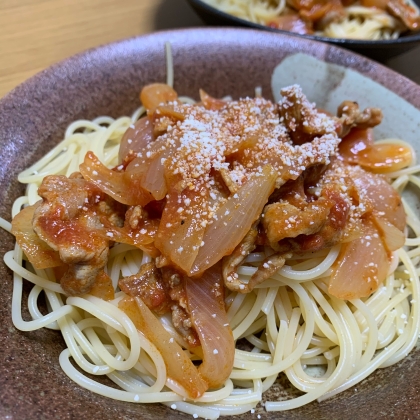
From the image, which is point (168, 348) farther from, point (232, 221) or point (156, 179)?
point (156, 179)

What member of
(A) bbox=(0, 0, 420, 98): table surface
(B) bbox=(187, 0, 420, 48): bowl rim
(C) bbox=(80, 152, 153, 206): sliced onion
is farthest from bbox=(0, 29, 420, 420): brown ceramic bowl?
(A) bbox=(0, 0, 420, 98): table surface

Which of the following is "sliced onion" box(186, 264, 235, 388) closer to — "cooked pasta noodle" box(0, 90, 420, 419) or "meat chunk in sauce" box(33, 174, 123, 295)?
"cooked pasta noodle" box(0, 90, 420, 419)

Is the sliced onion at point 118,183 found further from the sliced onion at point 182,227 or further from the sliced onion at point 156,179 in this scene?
the sliced onion at point 182,227

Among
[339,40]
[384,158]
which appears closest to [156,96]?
[384,158]

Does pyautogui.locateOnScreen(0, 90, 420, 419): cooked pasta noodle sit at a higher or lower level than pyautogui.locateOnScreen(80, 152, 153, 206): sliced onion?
lower

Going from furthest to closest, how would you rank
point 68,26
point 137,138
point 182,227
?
point 68,26
point 137,138
point 182,227

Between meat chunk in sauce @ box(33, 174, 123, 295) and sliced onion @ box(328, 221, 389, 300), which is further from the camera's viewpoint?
sliced onion @ box(328, 221, 389, 300)
